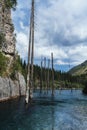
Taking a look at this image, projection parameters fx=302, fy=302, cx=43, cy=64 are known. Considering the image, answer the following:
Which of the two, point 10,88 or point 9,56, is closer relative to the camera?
point 10,88

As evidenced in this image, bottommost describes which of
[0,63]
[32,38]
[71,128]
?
[71,128]

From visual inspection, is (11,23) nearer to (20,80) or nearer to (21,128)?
(20,80)

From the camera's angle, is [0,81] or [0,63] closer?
[0,81]

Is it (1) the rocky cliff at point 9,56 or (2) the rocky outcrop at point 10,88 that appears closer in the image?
(2) the rocky outcrop at point 10,88

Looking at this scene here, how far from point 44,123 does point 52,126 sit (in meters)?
2.00

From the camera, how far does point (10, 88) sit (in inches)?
2373

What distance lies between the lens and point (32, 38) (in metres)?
53.7

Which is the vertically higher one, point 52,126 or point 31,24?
point 31,24

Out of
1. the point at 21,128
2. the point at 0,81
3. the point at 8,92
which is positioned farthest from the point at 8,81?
the point at 21,128

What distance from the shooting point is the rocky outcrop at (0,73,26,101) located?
53.4 m

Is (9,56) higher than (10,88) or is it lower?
higher

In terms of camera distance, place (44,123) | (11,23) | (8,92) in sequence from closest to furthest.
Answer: (44,123)
(8,92)
(11,23)

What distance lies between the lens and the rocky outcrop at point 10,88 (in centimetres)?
5341

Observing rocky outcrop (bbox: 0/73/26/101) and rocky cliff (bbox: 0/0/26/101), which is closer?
rocky outcrop (bbox: 0/73/26/101)
